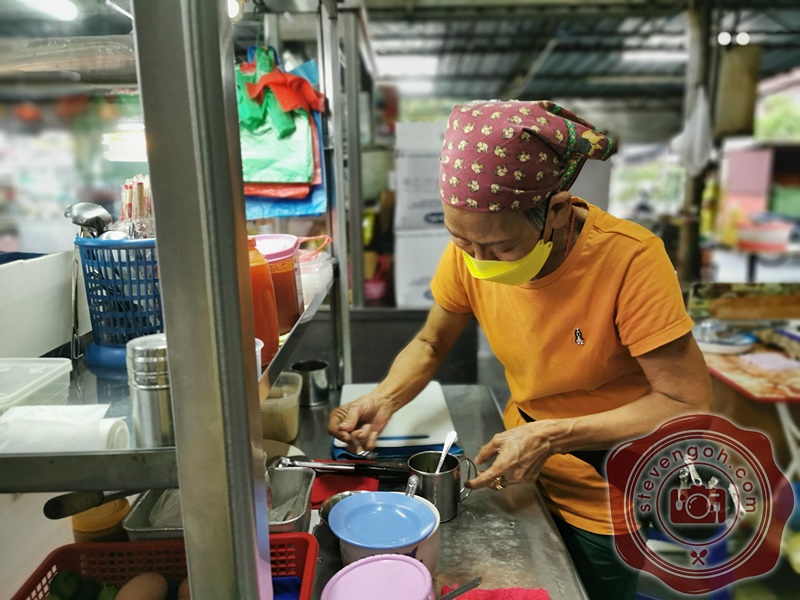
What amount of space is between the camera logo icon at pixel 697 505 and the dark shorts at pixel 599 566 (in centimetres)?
24

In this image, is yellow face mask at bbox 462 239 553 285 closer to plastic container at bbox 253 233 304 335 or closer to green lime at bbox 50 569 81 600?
plastic container at bbox 253 233 304 335

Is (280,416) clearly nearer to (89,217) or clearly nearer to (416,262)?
(89,217)

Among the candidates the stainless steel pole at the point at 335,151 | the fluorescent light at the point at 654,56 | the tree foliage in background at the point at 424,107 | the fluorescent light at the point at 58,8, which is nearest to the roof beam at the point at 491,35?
the fluorescent light at the point at 654,56

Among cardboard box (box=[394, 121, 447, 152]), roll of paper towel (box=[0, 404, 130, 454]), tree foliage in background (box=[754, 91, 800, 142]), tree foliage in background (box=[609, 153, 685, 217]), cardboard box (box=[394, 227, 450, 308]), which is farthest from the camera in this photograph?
tree foliage in background (box=[754, 91, 800, 142])

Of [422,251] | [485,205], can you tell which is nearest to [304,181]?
[485,205]

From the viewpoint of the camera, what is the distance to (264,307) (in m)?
1.08

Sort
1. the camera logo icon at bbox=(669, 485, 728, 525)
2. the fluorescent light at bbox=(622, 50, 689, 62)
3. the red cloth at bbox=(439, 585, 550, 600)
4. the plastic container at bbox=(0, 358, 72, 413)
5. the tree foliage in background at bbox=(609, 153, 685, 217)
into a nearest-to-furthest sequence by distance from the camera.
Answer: the plastic container at bbox=(0, 358, 72, 413) → the red cloth at bbox=(439, 585, 550, 600) → the camera logo icon at bbox=(669, 485, 728, 525) → the fluorescent light at bbox=(622, 50, 689, 62) → the tree foliage in background at bbox=(609, 153, 685, 217)

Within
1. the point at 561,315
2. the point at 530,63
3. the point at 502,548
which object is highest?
the point at 530,63

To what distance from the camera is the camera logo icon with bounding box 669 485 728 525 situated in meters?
1.73

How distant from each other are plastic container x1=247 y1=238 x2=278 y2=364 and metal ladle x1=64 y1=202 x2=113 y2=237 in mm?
306

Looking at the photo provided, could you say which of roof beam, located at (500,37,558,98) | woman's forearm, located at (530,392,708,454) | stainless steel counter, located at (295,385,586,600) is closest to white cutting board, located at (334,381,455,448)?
stainless steel counter, located at (295,385,586,600)

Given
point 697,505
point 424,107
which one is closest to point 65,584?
point 697,505

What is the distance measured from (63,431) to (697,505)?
1.77 meters

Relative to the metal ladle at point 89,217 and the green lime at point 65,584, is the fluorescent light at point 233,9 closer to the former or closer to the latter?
the metal ladle at point 89,217
